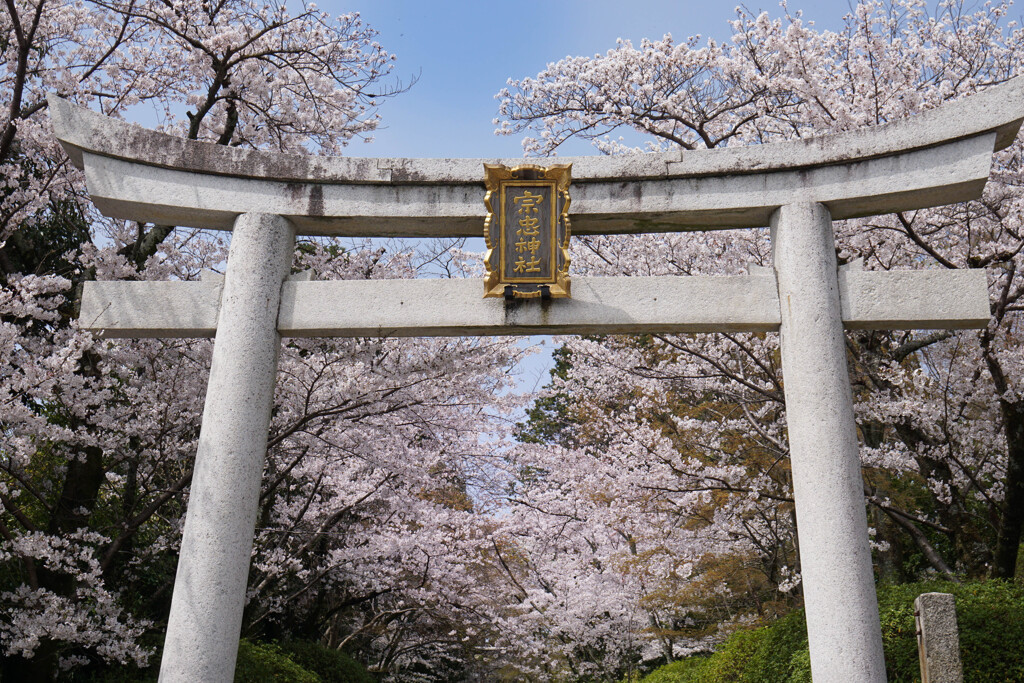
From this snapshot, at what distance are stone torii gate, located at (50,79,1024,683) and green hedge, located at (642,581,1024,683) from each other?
266cm

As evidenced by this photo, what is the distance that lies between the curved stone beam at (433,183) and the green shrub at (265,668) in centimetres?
519

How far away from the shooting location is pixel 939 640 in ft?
17.0

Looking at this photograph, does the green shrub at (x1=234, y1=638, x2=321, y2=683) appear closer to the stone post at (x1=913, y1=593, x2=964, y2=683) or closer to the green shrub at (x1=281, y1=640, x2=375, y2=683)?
the green shrub at (x1=281, y1=640, x2=375, y2=683)

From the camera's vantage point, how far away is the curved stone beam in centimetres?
540

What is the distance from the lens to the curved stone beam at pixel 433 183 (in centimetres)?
540

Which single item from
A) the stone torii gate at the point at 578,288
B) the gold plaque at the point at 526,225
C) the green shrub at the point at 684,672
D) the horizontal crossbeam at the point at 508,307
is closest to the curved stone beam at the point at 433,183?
the stone torii gate at the point at 578,288

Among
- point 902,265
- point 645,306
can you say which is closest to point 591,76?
point 902,265

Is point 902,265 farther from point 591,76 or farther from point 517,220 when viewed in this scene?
point 517,220

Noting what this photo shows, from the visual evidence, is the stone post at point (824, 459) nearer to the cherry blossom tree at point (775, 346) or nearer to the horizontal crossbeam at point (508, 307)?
the horizontal crossbeam at point (508, 307)

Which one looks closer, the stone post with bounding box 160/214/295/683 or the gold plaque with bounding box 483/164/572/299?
the stone post with bounding box 160/214/295/683

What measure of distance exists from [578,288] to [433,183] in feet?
4.35

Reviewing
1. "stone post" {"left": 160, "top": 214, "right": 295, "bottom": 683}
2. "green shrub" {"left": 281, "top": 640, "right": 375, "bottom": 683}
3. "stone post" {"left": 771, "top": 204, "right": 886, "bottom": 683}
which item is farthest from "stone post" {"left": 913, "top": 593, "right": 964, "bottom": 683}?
"green shrub" {"left": 281, "top": 640, "right": 375, "bottom": 683}

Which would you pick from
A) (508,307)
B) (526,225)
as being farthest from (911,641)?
(526,225)

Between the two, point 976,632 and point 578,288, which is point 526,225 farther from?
point 976,632
